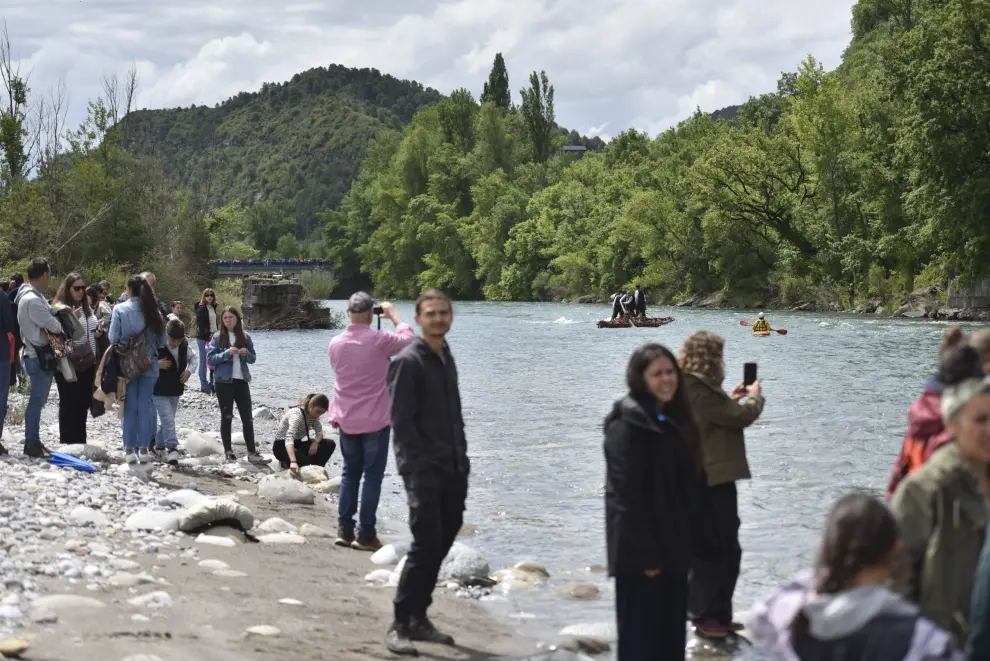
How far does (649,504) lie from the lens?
18.3ft

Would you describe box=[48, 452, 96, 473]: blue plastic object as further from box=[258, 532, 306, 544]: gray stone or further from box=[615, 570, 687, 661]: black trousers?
box=[615, 570, 687, 661]: black trousers

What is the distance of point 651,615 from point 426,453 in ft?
6.05

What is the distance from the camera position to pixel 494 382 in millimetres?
32344

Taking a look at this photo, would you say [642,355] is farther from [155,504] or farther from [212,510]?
[155,504]

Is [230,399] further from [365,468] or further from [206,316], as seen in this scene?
[206,316]

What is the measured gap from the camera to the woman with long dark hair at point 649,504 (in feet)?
18.1

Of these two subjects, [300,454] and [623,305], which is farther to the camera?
[623,305]

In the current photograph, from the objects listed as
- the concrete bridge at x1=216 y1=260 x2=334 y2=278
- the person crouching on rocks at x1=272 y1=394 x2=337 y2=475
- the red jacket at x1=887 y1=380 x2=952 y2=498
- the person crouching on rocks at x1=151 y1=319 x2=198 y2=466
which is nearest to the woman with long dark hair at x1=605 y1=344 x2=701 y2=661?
the red jacket at x1=887 y1=380 x2=952 y2=498

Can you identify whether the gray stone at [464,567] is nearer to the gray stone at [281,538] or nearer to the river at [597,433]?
the river at [597,433]

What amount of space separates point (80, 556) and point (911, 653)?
Result: 659 centimetres

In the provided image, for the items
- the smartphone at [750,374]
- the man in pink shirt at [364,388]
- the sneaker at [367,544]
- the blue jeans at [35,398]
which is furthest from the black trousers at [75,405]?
the smartphone at [750,374]

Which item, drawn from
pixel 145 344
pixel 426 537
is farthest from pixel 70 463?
pixel 426 537

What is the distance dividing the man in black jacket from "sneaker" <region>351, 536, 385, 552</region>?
9.75ft

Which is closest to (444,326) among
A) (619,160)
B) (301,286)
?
(301,286)
